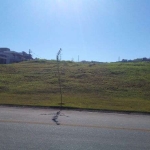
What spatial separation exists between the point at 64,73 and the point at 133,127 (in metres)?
23.3

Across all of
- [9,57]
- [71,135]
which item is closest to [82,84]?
[71,135]

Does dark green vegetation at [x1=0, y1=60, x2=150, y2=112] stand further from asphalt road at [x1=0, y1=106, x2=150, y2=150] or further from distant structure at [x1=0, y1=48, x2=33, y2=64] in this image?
distant structure at [x1=0, y1=48, x2=33, y2=64]

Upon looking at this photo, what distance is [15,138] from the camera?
6.73m

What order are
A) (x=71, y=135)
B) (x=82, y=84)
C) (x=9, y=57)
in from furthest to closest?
(x=9, y=57)
(x=82, y=84)
(x=71, y=135)

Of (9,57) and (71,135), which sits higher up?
(9,57)

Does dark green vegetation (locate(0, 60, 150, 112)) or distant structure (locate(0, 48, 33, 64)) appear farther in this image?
distant structure (locate(0, 48, 33, 64))

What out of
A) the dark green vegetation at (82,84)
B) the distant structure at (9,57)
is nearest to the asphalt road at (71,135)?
the dark green vegetation at (82,84)

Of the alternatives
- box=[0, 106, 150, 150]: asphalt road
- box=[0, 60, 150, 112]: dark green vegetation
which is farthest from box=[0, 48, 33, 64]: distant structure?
box=[0, 106, 150, 150]: asphalt road

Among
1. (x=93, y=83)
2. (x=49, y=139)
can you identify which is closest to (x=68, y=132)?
(x=49, y=139)

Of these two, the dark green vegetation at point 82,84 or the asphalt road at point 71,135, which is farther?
the dark green vegetation at point 82,84

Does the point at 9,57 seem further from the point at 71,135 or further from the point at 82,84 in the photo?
the point at 71,135

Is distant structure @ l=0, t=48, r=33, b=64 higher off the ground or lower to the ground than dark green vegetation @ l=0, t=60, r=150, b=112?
higher

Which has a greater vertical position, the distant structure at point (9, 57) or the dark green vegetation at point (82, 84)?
the distant structure at point (9, 57)

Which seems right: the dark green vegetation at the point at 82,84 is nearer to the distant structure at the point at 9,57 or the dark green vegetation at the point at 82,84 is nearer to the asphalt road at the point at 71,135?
the asphalt road at the point at 71,135
